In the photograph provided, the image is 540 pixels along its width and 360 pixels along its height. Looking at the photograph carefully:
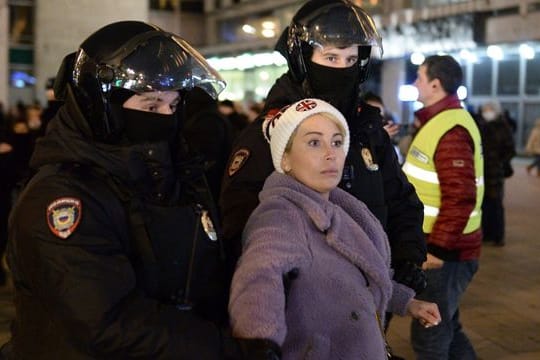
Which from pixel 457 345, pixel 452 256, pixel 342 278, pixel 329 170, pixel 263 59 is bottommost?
pixel 457 345

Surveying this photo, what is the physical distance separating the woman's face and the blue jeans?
5.99 feet

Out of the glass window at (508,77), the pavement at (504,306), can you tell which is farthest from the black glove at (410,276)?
the glass window at (508,77)

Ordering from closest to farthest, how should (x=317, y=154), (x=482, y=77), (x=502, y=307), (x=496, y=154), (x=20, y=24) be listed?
(x=317, y=154) < (x=502, y=307) < (x=496, y=154) < (x=20, y=24) < (x=482, y=77)

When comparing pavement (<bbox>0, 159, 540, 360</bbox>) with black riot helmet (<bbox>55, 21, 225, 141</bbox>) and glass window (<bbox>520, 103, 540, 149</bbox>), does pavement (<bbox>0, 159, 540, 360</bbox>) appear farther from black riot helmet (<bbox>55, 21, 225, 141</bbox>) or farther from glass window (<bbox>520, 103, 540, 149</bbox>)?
glass window (<bbox>520, 103, 540, 149</bbox>)

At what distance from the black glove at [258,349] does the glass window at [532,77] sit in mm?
24532

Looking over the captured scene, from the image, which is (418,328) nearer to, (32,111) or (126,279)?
(126,279)

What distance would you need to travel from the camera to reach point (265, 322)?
6.86 feet

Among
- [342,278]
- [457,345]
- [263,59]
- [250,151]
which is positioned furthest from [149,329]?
[263,59]

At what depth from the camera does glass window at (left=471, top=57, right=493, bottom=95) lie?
26922mm

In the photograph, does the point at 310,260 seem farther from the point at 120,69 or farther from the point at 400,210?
the point at 400,210

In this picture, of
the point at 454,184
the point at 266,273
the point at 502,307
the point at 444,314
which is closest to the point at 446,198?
the point at 454,184

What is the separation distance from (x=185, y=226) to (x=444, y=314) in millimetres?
2421

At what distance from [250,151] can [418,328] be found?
184cm

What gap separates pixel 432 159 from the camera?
4223mm
